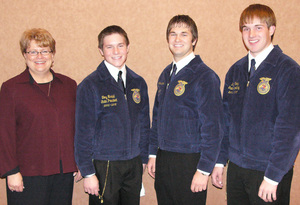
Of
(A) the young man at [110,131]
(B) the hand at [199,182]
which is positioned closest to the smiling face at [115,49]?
(A) the young man at [110,131]

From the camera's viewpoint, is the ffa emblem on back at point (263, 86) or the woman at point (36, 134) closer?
the ffa emblem on back at point (263, 86)

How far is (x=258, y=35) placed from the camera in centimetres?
192

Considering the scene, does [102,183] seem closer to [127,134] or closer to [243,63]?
A: [127,134]

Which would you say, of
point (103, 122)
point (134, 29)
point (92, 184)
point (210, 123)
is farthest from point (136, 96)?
point (134, 29)

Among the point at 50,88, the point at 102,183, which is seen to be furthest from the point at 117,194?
the point at 50,88

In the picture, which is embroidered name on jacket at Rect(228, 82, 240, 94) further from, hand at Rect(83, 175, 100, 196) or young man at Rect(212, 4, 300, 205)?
hand at Rect(83, 175, 100, 196)

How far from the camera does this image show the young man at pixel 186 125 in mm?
1956

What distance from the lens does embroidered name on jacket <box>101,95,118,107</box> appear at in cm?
209

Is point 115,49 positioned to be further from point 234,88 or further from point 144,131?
point 234,88

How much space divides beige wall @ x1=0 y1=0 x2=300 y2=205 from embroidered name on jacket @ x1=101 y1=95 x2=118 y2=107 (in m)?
0.83

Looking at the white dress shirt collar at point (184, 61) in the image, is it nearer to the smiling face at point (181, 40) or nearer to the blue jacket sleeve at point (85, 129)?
the smiling face at point (181, 40)

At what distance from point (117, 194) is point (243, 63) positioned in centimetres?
144

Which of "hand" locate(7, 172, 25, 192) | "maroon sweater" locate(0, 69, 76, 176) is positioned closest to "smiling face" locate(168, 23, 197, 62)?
"maroon sweater" locate(0, 69, 76, 176)

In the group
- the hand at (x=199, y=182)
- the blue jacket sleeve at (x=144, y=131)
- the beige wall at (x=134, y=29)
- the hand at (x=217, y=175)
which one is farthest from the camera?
the beige wall at (x=134, y=29)
